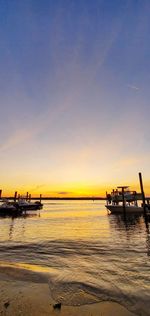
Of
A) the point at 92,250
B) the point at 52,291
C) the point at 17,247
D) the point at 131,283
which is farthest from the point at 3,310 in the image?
the point at 17,247

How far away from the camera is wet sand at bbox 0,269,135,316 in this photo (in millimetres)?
5414

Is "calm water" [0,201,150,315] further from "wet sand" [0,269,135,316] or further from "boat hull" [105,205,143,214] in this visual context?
"boat hull" [105,205,143,214]

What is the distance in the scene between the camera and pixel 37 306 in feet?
18.8

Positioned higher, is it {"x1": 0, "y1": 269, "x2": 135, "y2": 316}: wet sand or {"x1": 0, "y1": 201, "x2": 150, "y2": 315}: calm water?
{"x1": 0, "y1": 269, "x2": 135, "y2": 316}: wet sand

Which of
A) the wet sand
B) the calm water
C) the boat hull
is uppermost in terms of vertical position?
the boat hull

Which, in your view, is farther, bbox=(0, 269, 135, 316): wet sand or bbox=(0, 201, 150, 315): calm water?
bbox=(0, 201, 150, 315): calm water

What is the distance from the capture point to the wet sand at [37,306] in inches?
213

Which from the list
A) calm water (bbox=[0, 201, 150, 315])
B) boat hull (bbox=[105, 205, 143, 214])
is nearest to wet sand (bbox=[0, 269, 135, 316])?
calm water (bbox=[0, 201, 150, 315])

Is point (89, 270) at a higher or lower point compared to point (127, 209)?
lower

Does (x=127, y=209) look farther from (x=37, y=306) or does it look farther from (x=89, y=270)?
(x=37, y=306)

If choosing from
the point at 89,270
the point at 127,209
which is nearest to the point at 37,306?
the point at 89,270

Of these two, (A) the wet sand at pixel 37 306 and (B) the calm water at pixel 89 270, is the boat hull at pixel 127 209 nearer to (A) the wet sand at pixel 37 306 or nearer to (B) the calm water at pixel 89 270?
(B) the calm water at pixel 89 270

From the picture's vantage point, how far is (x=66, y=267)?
33.3ft

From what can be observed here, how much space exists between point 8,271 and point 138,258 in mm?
6398
